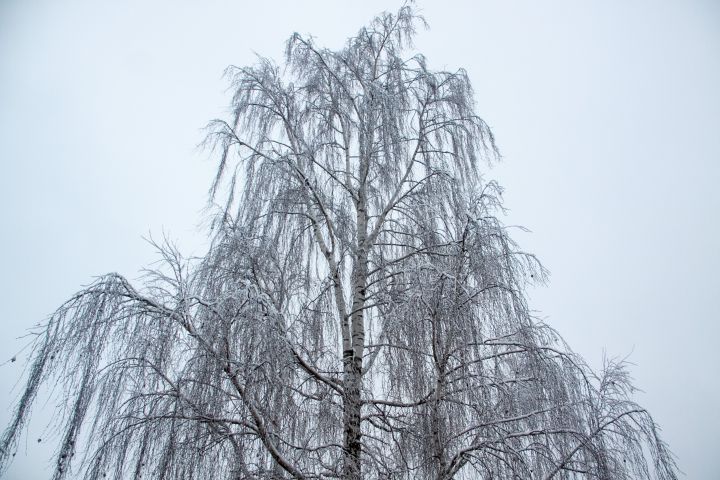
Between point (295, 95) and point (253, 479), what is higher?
point (295, 95)

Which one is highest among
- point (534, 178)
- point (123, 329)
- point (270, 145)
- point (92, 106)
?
point (92, 106)

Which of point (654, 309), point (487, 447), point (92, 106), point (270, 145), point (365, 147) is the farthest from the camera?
point (92, 106)

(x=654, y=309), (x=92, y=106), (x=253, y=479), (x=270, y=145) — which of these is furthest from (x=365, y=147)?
(x=92, y=106)

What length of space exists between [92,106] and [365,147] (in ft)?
693

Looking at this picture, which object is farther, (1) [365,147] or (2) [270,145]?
(1) [365,147]

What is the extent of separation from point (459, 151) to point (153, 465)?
15.7 ft

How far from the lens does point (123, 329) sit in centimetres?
329

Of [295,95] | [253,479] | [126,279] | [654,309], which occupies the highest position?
[654,309]

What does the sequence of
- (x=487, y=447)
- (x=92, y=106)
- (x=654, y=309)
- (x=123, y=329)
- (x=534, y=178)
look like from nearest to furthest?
(x=123, y=329), (x=487, y=447), (x=654, y=309), (x=534, y=178), (x=92, y=106)

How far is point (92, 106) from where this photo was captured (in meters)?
185

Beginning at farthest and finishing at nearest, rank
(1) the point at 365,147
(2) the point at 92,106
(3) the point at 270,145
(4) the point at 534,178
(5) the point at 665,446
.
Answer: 1. (2) the point at 92,106
2. (4) the point at 534,178
3. (1) the point at 365,147
4. (3) the point at 270,145
5. (5) the point at 665,446

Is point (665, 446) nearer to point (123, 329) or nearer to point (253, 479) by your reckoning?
point (253, 479)

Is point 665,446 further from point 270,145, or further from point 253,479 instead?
point 270,145

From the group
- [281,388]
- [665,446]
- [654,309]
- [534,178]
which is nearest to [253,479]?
[281,388]
